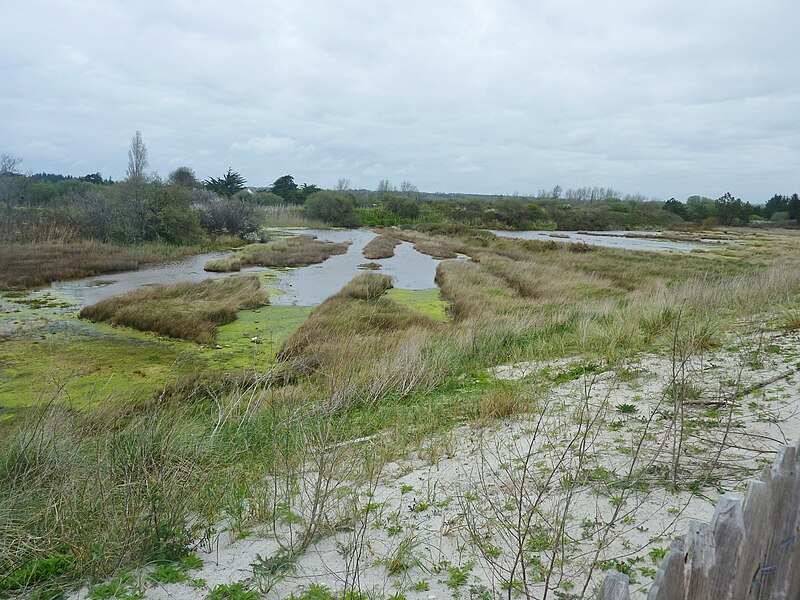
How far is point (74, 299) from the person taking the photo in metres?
15.8

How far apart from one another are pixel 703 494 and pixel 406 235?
44767 millimetres

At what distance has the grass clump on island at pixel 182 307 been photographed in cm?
1207

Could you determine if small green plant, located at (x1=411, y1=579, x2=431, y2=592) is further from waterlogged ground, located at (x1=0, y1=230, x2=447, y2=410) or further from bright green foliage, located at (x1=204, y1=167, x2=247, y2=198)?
bright green foliage, located at (x1=204, y1=167, x2=247, y2=198)

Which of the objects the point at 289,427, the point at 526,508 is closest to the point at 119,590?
the point at 289,427

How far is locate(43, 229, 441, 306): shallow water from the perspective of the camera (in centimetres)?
1702

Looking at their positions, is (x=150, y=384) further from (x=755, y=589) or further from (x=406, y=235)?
(x=406, y=235)

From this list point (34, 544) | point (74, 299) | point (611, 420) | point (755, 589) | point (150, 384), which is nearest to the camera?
point (755, 589)

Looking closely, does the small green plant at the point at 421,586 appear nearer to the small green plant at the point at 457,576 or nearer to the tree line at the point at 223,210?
the small green plant at the point at 457,576

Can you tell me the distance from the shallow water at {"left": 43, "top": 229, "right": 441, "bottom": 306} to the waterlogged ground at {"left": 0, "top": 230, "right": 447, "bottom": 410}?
0.05 metres

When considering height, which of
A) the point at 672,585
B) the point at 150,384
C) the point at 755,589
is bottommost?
the point at 150,384

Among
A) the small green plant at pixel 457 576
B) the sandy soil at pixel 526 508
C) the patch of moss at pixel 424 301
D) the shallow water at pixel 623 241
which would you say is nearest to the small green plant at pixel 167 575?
the sandy soil at pixel 526 508

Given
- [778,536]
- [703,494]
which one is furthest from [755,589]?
[703,494]

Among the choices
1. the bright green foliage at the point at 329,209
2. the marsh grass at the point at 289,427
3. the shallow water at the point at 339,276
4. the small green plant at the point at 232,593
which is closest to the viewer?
the small green plant at the point at 232,593

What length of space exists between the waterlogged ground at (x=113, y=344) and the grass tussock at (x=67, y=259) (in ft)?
2.91
